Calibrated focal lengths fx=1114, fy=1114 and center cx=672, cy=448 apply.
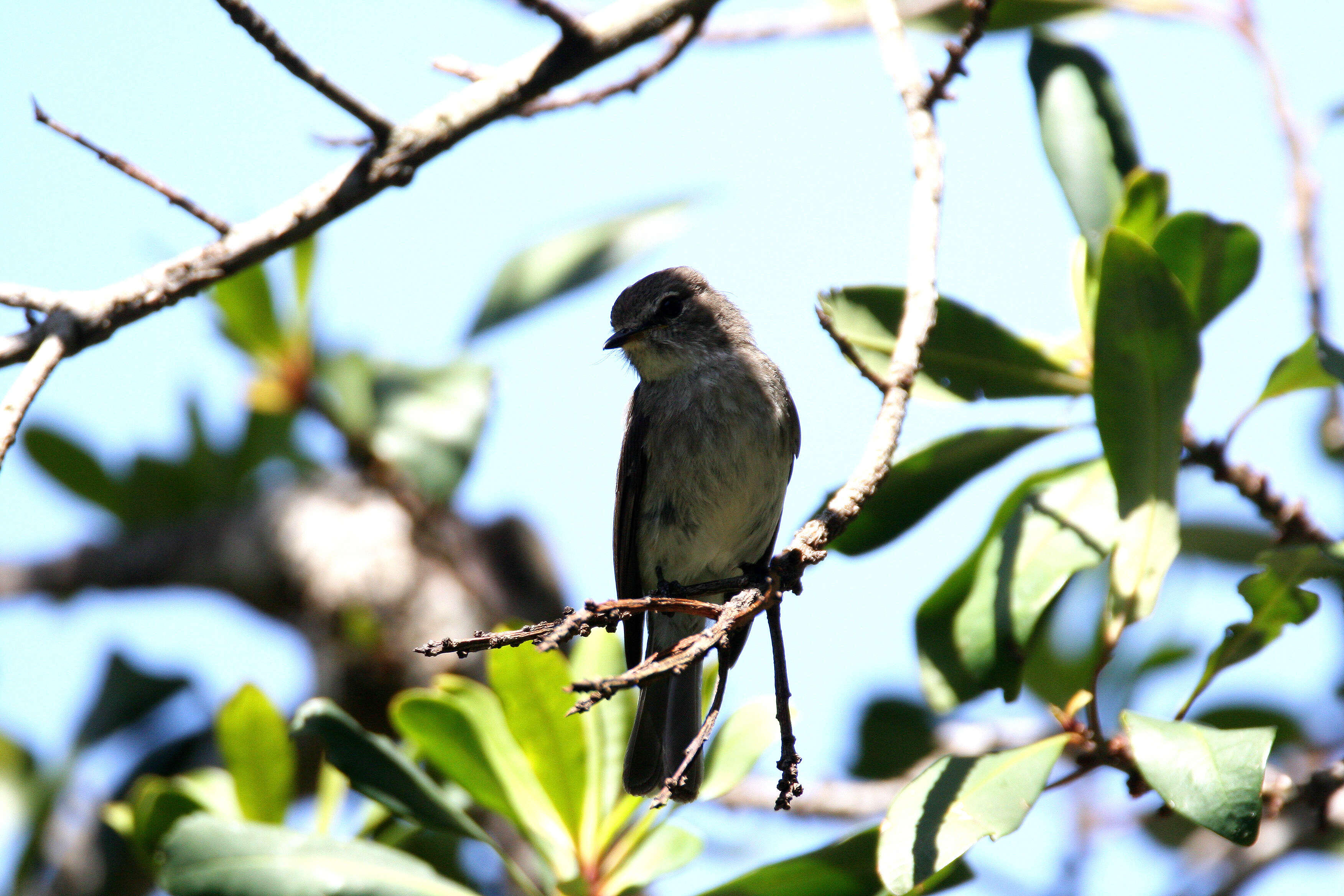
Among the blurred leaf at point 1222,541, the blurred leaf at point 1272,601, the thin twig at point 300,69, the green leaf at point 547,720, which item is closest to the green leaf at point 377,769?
the green leaf at point 547,720

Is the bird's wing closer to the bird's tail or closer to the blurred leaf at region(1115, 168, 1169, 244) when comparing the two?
the bird's tail

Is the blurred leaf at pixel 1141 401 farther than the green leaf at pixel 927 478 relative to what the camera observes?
No

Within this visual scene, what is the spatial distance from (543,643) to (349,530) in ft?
12.2

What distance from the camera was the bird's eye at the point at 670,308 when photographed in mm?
4387

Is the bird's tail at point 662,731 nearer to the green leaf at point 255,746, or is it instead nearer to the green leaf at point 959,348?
the green leaf at point 255,746

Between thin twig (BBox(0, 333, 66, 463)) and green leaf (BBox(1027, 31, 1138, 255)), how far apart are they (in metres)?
2.38

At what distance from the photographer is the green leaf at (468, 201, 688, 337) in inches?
175

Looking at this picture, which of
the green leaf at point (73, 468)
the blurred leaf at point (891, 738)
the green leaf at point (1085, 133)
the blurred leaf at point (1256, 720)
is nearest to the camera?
the green leaf at point (1085, 133)

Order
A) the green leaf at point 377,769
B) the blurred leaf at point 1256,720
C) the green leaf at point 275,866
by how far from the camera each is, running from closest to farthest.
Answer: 1. the green leaf at point 275,866
2. the green leaf at point 377,769
3. the blurred leaf at point 1256,720

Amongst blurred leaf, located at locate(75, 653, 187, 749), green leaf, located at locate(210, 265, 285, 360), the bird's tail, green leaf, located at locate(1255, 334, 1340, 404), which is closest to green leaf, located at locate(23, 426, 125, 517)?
green leaf, located at locate(210, 265, 285, 360)

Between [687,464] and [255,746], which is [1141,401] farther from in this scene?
[255,746]

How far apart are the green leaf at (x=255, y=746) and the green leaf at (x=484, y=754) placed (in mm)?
417

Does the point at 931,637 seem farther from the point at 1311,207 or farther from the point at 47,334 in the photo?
the point at 47,334

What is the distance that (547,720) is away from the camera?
2.67 metres
